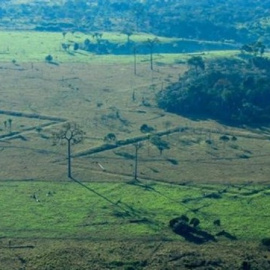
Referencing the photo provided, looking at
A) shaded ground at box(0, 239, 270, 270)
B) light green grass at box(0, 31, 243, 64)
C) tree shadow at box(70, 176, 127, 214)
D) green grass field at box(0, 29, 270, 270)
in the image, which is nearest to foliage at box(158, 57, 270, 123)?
green grass field at box(0, 29, 270, 270)

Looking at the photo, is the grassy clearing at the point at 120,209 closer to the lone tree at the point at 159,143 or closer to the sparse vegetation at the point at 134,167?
the sparse vegetation at the point at 134,167

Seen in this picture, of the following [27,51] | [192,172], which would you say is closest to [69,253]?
[192,172]

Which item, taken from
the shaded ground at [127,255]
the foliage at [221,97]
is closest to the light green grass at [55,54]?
the foliage at [221,97]

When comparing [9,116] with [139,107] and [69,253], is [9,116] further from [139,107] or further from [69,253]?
[69,253]

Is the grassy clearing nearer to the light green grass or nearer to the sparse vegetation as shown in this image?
the sparse vegetation

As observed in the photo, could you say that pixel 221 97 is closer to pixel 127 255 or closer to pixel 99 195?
pixel 99 195

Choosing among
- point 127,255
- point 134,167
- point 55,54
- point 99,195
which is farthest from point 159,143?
point 55,54
